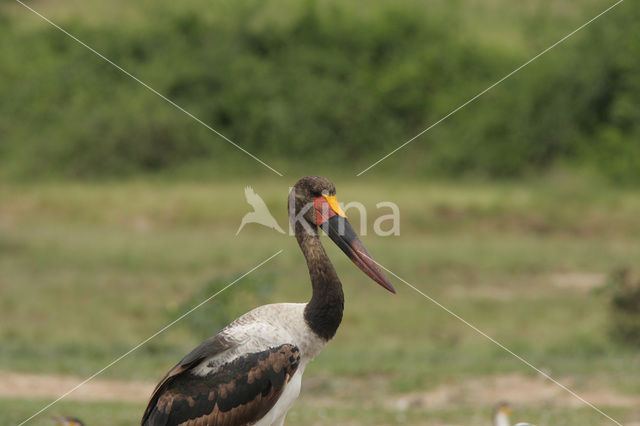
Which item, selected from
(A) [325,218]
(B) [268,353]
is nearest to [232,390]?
(B) [268,353]

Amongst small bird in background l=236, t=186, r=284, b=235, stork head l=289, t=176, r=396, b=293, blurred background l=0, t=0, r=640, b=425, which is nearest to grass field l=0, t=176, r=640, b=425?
blurred background l=0, t=0, r=640, b=425

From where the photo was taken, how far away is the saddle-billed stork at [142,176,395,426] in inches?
152

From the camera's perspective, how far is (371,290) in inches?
492

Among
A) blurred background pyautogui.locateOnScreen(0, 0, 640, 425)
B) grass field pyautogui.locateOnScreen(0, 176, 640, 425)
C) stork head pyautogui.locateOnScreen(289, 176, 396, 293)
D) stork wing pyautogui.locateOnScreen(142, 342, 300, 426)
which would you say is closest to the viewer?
stork wing pyautogui.locateOnScreen(142, 342, 300, 426)

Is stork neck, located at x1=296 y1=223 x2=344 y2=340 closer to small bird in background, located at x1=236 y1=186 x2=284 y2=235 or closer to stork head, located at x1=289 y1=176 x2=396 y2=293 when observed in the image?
stork head, located at x1=289 y1=176 x2=396 y2=293

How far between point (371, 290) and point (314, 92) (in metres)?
8.27

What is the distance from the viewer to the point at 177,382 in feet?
13.0

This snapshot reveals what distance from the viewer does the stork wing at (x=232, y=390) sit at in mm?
3850

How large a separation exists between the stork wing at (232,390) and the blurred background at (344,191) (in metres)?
2.76

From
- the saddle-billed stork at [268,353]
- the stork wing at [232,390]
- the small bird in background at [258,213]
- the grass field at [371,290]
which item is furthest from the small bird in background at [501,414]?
the small bird in background at [258,213]

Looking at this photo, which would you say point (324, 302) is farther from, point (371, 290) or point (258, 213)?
point (258, 213)

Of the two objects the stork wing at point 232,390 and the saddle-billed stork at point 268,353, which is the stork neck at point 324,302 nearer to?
the saddle-billed stork at point 268,353

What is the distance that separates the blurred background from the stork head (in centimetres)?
281

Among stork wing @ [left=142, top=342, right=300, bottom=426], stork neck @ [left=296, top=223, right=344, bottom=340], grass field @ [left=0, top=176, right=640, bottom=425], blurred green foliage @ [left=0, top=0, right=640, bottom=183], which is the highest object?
blurred green foliage @ [left=0, top=0, right=640, bottom=183]
